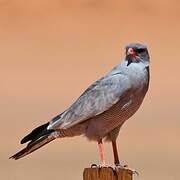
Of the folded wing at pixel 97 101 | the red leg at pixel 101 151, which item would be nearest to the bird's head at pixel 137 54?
the folded wing at pixel 97 101

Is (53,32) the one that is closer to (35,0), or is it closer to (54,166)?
(35,0)

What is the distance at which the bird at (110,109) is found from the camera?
6.20 meters

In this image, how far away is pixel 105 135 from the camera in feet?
20.8

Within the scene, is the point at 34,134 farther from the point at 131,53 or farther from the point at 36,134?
the point at 131,53

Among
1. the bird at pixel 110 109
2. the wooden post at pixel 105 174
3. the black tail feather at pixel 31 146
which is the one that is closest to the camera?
the wooden post at pixel 105 174

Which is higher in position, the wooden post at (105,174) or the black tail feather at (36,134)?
the black tail feather at (36,134)

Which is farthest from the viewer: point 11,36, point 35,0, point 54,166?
point 35,0

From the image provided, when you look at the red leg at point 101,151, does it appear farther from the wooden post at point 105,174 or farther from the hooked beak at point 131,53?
the wooden post at point 105,174

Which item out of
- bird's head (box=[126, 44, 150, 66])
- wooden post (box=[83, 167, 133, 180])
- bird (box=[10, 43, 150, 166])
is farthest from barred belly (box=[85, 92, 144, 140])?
wooden post (box=[83, 167, 133, 180])

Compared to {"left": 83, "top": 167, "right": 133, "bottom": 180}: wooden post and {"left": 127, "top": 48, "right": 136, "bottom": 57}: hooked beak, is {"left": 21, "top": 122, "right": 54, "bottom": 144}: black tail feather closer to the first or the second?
{"left": 127, "top": 48, "right": 136, "bottom": 57}: hooked beak

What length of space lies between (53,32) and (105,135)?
1305 cm

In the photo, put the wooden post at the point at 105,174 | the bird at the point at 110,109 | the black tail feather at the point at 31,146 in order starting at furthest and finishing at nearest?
the bird at the point at 110,109, the black tail feather at the point at 31,146, the wooden post at the point at 105,174

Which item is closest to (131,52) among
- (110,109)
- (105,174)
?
(110,109)

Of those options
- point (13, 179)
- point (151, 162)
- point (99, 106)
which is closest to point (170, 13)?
point (151, 162)
